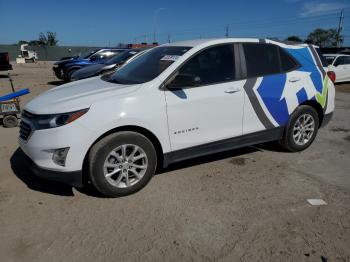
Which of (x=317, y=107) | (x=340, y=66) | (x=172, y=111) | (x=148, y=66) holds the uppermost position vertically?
(x=148, y=66)

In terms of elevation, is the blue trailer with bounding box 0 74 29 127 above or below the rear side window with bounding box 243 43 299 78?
below

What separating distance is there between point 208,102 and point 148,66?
39.3 inches

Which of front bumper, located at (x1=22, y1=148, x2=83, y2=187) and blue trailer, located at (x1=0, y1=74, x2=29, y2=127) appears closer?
front bumper, located at (x1=22, y1=148, x2=83, y2=187)

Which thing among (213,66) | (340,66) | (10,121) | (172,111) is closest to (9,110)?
(10,121)

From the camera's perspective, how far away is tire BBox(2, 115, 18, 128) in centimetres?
703

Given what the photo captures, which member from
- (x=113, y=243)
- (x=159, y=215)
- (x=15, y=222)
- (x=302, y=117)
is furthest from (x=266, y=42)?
(x=15, y=222)

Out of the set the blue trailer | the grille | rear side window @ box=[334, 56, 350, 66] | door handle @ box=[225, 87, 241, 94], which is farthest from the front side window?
rear side window @ box=[334, 56, 350, 66]

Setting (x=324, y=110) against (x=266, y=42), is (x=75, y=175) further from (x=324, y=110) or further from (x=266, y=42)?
(x=324, y=110)

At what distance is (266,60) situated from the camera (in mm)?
4828

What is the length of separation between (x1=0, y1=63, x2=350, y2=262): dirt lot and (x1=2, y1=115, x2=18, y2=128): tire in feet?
7.56

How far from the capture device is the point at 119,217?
349 centimetres

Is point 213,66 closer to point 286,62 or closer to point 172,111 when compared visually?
point 172,111

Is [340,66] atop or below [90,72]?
below

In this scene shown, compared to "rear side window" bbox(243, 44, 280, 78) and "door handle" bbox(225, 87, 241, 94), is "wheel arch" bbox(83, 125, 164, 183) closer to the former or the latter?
"door handle" bbox(225, 87, 241, 94)
